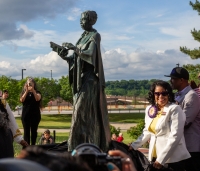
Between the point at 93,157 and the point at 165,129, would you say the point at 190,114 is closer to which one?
the point at 165,129

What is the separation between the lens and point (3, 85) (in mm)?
34031

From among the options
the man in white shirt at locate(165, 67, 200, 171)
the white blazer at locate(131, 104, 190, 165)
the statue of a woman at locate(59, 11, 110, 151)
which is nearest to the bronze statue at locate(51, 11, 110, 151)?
the statue of a woman at locate(59, 11, 110, 151)

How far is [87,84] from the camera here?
599 cm

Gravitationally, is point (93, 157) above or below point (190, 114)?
above

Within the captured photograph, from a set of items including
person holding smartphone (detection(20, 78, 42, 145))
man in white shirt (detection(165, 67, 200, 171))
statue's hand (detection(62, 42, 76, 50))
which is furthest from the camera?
person holding smartphone (detection(20, 78, 42, 145))

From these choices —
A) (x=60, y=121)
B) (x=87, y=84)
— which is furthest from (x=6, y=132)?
(x=60, y=121)

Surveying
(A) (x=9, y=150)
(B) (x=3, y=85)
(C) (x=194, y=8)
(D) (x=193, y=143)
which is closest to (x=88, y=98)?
(D) (x=193, y=143)

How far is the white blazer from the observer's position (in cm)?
411

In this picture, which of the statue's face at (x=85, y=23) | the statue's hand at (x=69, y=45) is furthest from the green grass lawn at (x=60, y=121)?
the statue's hand at (x=69, y=45)

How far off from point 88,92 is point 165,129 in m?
1.97

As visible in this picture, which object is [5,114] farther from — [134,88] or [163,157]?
[134,88]

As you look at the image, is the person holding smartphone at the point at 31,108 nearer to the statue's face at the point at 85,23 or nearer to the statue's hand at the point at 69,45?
the statue's face at the point at 85,23

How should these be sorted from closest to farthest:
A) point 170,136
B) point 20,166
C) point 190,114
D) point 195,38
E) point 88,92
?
point 20,166 → point 170,136 → point 190,114 → point 88,92 → point 195,38

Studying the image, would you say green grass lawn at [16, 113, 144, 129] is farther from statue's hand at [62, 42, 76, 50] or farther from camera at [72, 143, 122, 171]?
camera at [72, 143, 122, 171]
